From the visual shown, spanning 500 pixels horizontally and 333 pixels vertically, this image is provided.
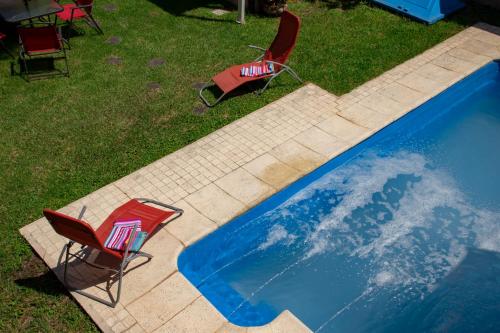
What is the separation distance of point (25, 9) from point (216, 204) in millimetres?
6694

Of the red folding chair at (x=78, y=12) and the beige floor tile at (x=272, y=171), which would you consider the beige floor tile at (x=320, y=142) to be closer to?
the beige floor tile at (x=272, y=171)

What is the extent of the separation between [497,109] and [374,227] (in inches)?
185

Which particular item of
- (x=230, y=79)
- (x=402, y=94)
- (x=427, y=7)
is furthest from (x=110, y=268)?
(x=427, y=7)

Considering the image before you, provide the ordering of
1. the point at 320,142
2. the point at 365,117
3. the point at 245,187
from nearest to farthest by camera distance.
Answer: the point at 245,187 < the point at 320,142 < the point at 365,117

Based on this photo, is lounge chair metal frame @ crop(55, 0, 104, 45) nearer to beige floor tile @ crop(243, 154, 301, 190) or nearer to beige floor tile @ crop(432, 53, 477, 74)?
beige floor tile @ crop(243, 154, 301, 190)

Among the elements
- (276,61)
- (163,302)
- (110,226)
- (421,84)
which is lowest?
(163,302)

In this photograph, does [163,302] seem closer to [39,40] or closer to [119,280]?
[119,280]

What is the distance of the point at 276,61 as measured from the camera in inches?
377

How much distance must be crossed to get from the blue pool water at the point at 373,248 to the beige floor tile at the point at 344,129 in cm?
19

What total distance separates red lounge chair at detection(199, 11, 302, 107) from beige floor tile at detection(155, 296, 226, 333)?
4411mm

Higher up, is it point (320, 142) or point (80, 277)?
point (320, 142)

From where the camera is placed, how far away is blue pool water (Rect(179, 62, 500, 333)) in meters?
6.15

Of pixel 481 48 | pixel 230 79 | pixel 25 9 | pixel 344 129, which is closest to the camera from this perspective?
pixel 344 129

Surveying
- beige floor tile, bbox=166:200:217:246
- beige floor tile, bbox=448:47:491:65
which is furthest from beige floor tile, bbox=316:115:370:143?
beige floor tile, bbox=448:47:491:65
